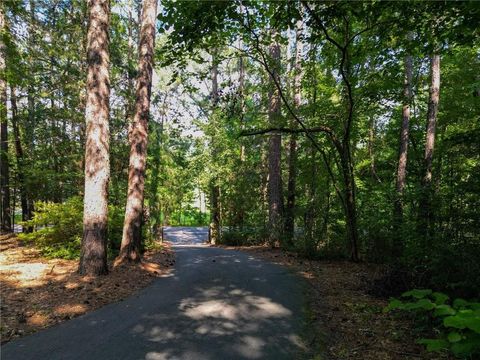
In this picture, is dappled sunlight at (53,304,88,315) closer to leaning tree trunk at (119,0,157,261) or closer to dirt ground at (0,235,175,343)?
dirt ground at (0,235,175,343)

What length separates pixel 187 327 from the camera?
4621 mm

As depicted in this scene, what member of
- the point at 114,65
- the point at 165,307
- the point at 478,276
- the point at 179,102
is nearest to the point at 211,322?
the point at 165,307

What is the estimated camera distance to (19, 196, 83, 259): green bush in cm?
983

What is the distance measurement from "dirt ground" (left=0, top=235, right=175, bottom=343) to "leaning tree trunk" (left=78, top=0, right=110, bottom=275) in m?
0.62

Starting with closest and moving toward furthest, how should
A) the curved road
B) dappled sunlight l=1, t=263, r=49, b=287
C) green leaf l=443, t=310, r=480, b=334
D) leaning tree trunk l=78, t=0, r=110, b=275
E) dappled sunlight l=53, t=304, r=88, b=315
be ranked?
1. green leaf l=443, t=310, r=480, b=334
2. the curved road
3. dappled sunlight l=53, t=304, r=88, b=315
4. dappled sunlight l=1, t=263, r=49, b=287
5. leaning tree trunk l=78, t=0, r=110, b=275

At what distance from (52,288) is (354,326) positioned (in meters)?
5.74

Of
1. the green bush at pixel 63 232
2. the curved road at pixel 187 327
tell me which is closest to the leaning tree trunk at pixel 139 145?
the green bush at pixel 63 232

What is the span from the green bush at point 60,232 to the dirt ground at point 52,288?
40cm

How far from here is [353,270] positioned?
8719 mm

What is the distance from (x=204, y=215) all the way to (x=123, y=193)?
111 feet

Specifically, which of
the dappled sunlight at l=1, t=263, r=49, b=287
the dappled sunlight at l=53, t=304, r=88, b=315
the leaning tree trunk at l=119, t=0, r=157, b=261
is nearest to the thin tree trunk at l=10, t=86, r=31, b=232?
the dappled sunlight at l=1, t=263, r=49, b=287

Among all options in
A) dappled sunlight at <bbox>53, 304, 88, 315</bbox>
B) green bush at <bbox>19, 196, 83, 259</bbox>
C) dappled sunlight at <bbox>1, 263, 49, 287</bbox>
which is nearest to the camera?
dappled sunlight at <bbox>53, 304, 88, 315</bbox>

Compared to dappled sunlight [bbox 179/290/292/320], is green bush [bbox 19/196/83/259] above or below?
above

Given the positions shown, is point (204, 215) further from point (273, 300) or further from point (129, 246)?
point (273, 300)
